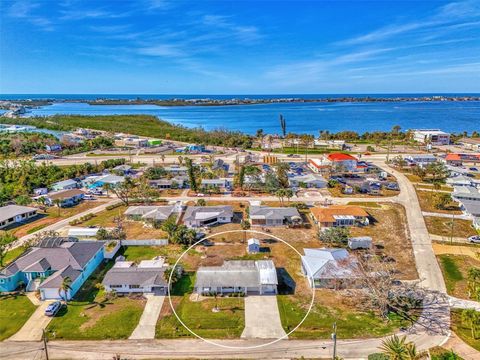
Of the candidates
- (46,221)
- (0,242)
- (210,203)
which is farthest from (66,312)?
(210,203)

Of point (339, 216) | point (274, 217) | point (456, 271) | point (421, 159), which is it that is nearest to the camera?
point (456, 271)

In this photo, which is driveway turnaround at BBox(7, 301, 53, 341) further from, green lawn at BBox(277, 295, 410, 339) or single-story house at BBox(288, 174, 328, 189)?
single-story house at BBox(288, 174, 328, 189)

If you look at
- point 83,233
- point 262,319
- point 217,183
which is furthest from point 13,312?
point 217,183

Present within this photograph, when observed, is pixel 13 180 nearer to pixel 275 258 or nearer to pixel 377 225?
pixel 275 258

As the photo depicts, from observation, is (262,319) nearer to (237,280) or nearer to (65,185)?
(237,280)

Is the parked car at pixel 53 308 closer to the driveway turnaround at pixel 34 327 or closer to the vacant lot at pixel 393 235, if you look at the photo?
the driveway turnaround at pixel 34 327

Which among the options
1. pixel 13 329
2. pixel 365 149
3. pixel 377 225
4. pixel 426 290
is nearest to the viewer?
pixel 13 329
